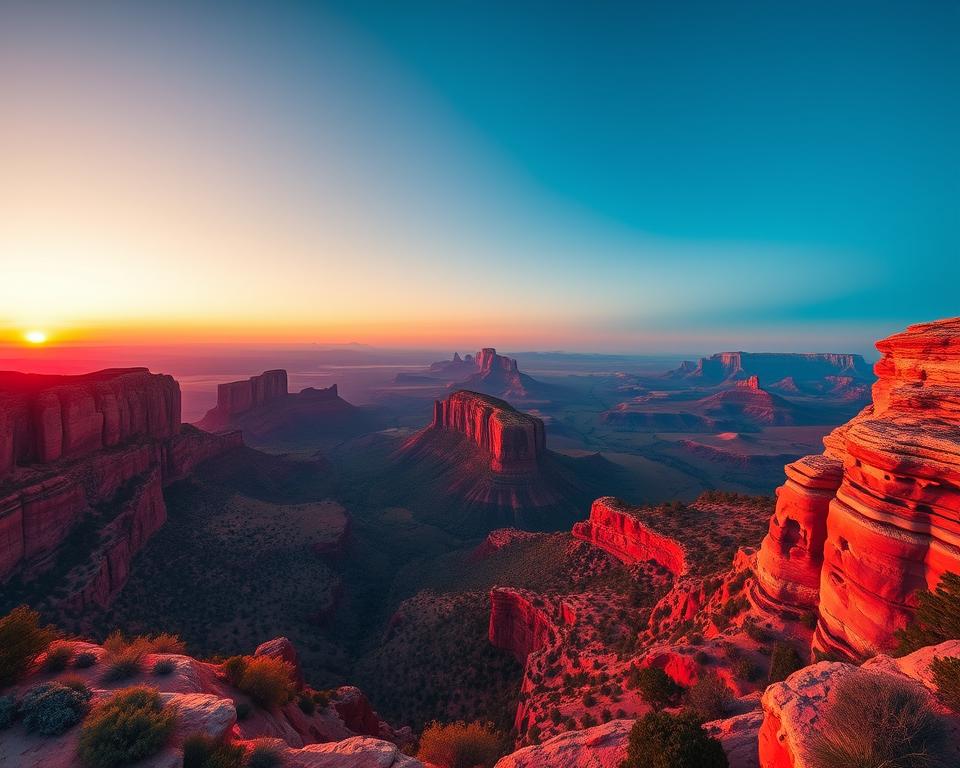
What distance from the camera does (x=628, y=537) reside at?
1100 inches

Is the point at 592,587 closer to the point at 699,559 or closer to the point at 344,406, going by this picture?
the point at 699,559

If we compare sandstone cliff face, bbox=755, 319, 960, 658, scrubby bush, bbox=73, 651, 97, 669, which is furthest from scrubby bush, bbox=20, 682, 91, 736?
sandstone cliff face, bbox=755, 319, 960, 658

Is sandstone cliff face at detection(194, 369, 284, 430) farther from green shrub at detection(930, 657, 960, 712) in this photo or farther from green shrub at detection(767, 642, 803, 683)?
green shrub at detection(930, 657, 960, 712)

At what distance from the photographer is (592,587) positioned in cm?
2625

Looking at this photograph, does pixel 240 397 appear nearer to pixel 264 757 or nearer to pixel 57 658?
pixel 57 658

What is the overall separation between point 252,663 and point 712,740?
13.7 m

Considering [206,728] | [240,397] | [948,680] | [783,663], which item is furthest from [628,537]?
[240,397]

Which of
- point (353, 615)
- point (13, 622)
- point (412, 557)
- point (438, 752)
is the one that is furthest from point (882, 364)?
point (412, 557)

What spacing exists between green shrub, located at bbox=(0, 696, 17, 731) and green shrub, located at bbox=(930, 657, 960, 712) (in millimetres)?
17958

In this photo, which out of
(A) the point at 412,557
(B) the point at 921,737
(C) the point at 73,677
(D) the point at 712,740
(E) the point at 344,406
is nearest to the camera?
(B) the point at 921,737

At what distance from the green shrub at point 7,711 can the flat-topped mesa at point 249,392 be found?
106249 millimetres

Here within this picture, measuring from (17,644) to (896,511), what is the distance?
80.5ft

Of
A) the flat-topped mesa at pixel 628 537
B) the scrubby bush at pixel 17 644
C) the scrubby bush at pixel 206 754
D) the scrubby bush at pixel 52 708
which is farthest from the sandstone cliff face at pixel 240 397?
the scrubby bush at pixel 206 754

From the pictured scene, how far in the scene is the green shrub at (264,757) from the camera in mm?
8617
